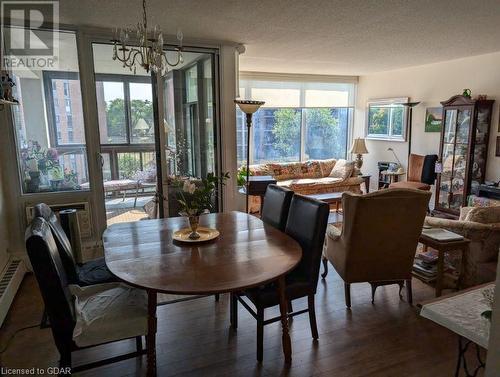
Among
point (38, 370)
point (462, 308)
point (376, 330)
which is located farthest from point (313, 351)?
point (38, 370)

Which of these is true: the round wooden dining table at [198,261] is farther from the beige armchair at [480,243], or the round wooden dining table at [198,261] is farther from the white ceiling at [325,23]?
the white ceiling at [325,23]

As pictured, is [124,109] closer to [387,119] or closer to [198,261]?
[198,261]

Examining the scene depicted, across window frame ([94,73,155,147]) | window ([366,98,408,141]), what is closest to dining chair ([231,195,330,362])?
window frame ([94,73,155,147])

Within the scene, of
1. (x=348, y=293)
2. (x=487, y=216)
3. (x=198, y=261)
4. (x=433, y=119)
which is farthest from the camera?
(x=433, y=119)

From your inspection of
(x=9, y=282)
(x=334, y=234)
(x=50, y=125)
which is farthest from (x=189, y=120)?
(x=9, y=282)

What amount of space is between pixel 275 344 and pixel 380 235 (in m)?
1.14

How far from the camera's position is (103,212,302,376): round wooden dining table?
68.3 inches

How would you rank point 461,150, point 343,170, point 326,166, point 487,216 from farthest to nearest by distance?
point 326,166, point 343,170, point 461,150, point 487,216

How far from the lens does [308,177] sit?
6871 mm

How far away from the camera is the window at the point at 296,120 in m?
6.84

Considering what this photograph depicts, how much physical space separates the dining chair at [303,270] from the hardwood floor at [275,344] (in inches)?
7.0

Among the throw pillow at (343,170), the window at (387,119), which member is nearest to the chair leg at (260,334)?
the throw pillow at (343,170)

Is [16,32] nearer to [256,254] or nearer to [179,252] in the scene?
[179,252]

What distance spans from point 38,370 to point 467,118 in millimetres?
5547
